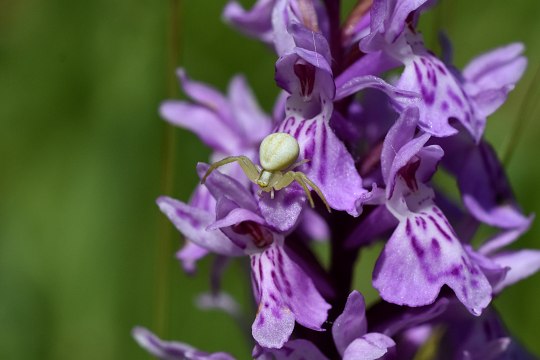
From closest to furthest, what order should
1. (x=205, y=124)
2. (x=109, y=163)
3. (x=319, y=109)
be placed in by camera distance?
(x=319, y=109) → (x=205, y=124) → (x=109, y=163)

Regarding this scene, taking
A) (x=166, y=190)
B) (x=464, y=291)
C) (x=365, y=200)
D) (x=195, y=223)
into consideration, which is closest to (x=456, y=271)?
(x=464, y=291)

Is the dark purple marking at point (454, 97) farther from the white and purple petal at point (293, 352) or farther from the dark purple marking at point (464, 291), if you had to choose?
the white and purple petal at point (293, 352)

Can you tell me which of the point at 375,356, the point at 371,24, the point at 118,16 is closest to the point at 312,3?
the point at 371,24

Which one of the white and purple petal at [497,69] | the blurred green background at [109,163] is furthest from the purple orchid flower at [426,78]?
the blurred green background at [109,163]

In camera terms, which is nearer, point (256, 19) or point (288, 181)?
point (288, 181)

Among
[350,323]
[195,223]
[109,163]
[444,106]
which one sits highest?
[444,106]

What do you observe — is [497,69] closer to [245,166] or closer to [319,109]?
[319,109]

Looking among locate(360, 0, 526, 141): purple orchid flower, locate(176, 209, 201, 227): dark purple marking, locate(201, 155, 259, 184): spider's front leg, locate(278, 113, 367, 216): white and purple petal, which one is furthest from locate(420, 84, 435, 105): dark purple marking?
locate(176, 209, 201, 227): dark purple marking

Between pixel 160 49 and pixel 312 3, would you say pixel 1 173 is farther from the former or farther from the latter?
pixel 312 3
